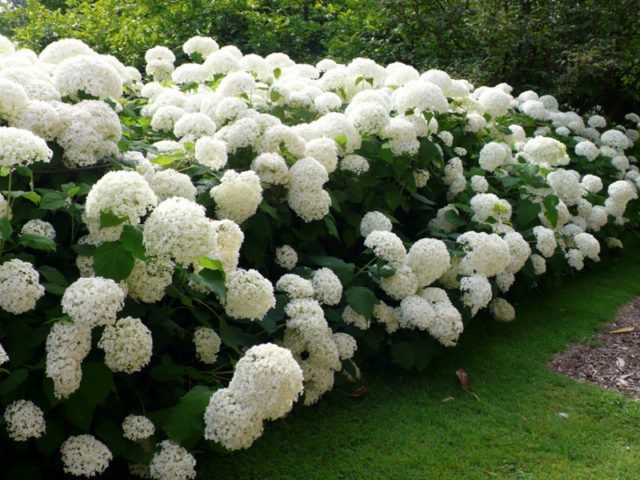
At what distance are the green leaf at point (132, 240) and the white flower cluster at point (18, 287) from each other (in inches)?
13.5

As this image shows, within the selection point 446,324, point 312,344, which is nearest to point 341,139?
point 446,324

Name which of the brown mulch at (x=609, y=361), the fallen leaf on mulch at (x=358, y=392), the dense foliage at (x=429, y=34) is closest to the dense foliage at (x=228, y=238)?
the fallen leaf on mulch at (x=358, y=392)

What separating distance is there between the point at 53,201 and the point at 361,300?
1695 millimetres

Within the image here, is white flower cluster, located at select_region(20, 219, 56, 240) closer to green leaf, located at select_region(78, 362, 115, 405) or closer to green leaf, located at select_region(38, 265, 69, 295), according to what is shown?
green leaf, located at select_region(38, 265, 69, 295)

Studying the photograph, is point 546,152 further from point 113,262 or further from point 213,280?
point 113,262

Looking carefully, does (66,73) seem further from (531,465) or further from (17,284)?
(531,465)

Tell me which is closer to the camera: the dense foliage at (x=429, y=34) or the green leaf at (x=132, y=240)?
the green leaf at (x=132, y=240)

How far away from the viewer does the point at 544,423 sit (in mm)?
3805

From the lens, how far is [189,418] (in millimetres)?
2781

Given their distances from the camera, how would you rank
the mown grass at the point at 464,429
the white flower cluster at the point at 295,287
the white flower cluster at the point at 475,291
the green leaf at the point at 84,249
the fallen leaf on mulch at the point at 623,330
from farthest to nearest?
the fallen leaf on mulch at the point at 623,330 → the white flower cluster at the point at 475,291 → the white flower cluster at the point at 295,287 → the mown grass at the point at 464,429 → the green leaf at the point at 84,249

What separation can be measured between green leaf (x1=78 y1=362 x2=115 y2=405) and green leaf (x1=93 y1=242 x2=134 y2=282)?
0.36m

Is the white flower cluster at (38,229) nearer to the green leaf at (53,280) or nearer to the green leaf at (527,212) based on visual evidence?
the green leaf at (53,280)

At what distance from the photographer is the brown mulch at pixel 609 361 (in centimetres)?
442

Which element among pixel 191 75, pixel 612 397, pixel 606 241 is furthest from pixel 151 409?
pixel 606 241
